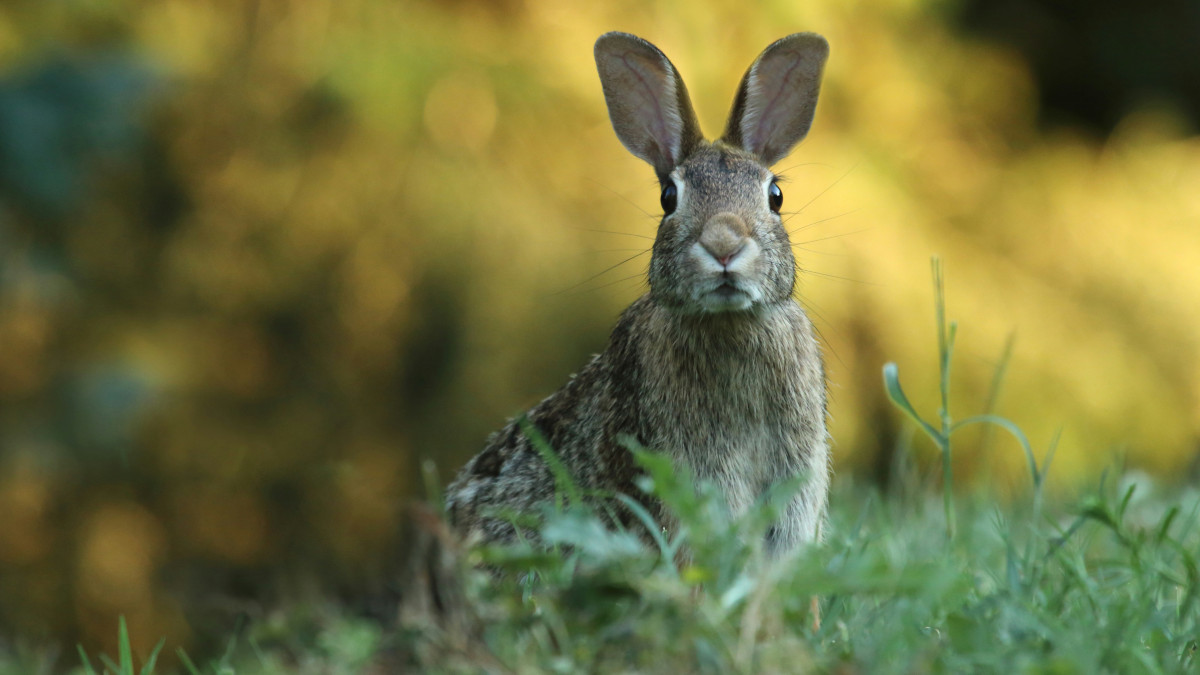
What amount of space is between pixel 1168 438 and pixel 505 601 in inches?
212

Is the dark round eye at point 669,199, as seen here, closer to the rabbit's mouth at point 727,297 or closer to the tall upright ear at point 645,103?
the tall upright ear at point 645,103

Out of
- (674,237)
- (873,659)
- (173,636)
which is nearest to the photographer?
(873,659)

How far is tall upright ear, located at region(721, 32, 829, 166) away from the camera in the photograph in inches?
126

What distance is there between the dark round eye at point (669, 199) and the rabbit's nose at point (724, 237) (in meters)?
0.25

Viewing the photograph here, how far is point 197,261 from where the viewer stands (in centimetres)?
594

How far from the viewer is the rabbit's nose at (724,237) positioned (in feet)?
8.93

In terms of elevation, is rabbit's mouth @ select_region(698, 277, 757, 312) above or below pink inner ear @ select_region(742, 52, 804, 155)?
below

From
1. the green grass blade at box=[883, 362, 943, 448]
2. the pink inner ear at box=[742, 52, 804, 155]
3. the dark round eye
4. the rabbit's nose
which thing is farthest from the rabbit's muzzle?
the pink inner ear at box=[742, 52, 804, 155]

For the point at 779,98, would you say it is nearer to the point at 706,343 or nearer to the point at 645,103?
the point at 645,103

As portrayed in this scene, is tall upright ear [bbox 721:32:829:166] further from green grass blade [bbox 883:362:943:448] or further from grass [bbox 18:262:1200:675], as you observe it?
grass [bbox 18:262:1200:675]

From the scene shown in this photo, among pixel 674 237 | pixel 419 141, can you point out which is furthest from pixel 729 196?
→ pixel 419 141

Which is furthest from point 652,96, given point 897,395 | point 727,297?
point 897,395

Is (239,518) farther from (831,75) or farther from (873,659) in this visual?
(873,659)

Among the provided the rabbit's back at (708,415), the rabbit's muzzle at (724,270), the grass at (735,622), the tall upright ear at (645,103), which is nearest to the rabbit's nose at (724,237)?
the rabbit's muzzle at (724,270)
